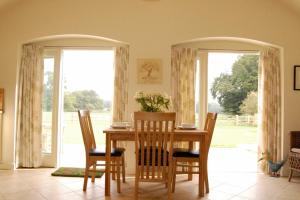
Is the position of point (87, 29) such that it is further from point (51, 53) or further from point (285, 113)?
point (285, 113)

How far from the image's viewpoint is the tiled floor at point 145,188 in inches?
131

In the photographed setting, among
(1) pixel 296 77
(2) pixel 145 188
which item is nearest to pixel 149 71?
(2) pixel 145 188

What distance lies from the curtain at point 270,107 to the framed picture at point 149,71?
5.92ft

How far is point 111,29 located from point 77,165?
245 cm

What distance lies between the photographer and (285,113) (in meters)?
4.49

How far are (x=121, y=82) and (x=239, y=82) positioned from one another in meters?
2.13

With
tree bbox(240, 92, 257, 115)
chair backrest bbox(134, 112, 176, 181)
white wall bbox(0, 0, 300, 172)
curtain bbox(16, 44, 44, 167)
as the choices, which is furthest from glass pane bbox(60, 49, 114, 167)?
tree bbox(240, 92, 257, 115)

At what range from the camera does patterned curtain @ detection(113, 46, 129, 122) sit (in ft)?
15.1

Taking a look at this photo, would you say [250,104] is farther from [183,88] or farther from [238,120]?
[183,88]

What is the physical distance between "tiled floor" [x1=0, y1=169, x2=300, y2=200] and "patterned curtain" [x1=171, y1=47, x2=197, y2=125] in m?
1.05

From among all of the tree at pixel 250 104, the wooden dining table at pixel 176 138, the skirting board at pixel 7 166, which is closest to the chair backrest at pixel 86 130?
the wooden dining table at pixel 176 138

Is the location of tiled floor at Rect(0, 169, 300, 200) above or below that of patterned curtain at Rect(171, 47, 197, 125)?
below

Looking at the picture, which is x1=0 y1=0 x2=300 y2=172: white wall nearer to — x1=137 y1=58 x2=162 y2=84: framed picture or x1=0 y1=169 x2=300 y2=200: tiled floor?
x1=137 y1=58 x2=162 y2=84: framed picture

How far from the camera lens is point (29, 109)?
471cm
